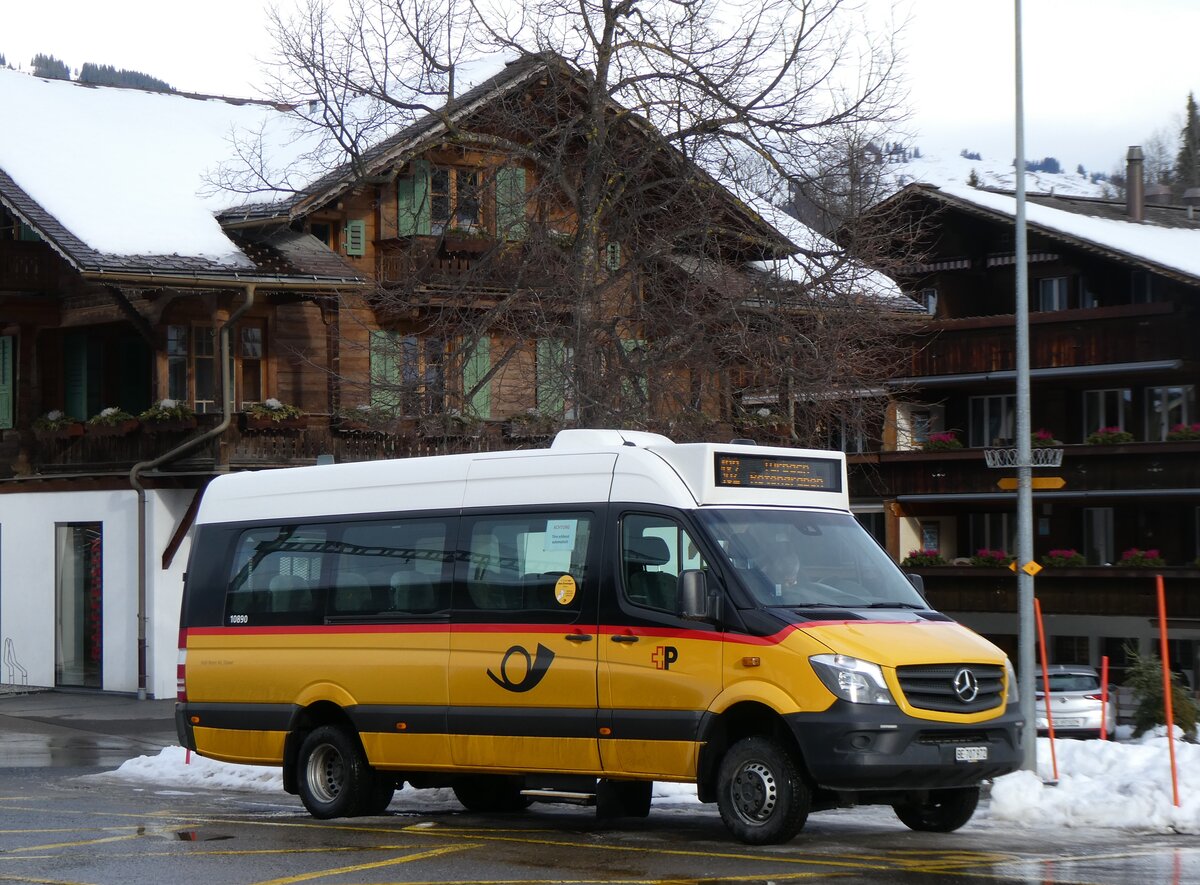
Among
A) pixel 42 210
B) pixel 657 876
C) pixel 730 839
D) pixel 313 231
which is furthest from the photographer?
pixel 313 231

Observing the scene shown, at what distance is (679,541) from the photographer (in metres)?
13.2

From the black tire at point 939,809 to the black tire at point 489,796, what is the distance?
11.0 ft

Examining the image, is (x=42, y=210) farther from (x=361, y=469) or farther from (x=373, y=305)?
(x=361, y=469)

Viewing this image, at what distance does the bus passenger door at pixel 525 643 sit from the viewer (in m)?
13.5

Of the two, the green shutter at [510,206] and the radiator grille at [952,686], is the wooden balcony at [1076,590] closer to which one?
the green shutter at [510,206]

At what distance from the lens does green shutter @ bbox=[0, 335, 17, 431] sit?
1355 inches

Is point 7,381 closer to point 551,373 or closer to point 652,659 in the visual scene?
point 551,373

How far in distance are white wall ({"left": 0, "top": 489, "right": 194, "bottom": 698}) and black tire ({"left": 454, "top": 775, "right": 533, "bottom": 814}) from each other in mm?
14821

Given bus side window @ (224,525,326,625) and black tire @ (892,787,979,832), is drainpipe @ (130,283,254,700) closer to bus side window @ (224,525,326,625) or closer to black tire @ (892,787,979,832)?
bus side window @ (224,525,326,625)

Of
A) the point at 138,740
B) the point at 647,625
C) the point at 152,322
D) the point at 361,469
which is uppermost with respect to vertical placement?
the point at 152,322

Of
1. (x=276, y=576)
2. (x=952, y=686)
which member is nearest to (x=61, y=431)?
(x=276, y=576)


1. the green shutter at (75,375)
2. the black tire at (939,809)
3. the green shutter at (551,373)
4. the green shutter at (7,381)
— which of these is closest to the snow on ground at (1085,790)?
the black tire at (939,809)

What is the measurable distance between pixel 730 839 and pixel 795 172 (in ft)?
44.7

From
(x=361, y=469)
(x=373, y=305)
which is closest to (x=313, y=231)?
(x=373, y=305)
